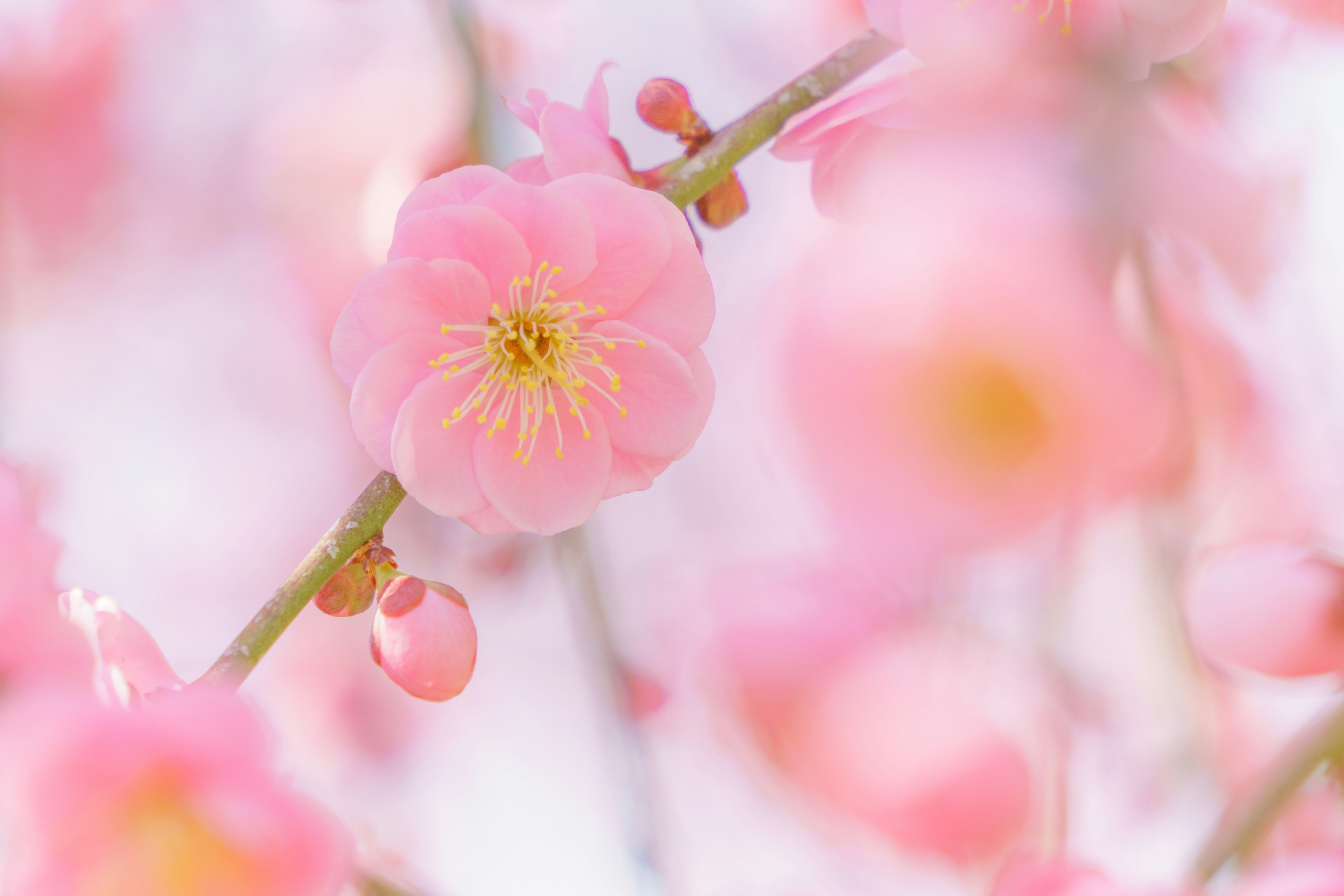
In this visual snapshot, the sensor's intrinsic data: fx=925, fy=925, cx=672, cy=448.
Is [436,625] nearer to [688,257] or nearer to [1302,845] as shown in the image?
[688,257]

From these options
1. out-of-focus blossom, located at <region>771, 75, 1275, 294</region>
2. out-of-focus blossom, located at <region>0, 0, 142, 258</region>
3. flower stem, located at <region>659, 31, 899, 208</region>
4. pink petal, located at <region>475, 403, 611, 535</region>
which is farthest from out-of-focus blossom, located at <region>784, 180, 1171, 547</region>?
out-of-focus blossom, located at <region>0, 0, 142, 258</region>

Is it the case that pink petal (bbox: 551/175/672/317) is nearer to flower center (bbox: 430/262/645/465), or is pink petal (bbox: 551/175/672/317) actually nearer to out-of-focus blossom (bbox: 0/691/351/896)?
flower center (bbox: 430/262/645/465)

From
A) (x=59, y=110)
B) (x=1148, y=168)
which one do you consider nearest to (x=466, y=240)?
(x=1148, y=168)

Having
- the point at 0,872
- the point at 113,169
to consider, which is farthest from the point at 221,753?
the point at 113,169

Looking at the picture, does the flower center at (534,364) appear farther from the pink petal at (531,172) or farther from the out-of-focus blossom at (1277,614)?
the out-of-focus blossom at (1277,614)

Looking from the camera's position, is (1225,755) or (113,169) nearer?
(1225,755)

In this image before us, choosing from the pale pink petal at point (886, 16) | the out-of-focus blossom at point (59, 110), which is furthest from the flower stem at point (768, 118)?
the out-of-focus blossom at point (59, 110)
